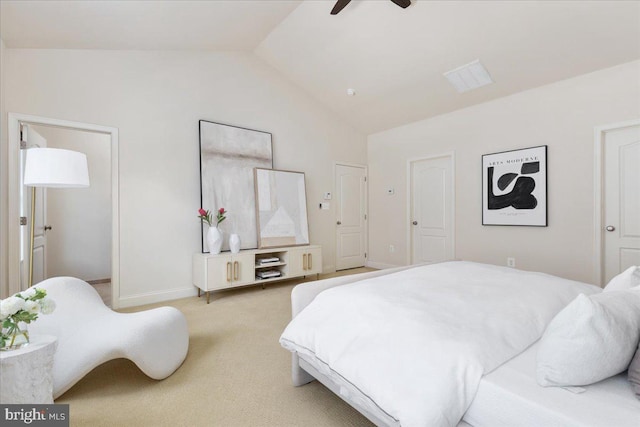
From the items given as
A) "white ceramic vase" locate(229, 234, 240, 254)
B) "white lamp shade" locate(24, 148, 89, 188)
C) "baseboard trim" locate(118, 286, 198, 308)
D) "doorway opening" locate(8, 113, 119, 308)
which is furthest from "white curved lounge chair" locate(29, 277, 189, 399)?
"white ceramic vase" locate(229, 234, 240, 254)

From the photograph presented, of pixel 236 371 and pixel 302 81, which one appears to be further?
pixel 302 81

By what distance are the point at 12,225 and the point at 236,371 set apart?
2580mm

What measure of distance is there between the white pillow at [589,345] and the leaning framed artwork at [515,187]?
3.18 metres

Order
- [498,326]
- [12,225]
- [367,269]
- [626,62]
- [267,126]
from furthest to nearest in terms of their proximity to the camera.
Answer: [367,269] → [267,126] → [626,62] → [12,225] → [498,326]

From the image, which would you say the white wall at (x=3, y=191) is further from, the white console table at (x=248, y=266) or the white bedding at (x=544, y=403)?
the white bedding at (x=544, y=403)

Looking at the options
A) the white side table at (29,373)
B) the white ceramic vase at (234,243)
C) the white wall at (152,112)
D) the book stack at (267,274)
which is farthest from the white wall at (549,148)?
the white side table at (29,373)

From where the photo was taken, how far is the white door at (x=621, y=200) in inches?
A: 122

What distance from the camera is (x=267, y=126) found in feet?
15.0

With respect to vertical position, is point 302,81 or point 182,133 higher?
point 302,81

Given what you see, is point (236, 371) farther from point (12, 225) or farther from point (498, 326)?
point (12, 225)

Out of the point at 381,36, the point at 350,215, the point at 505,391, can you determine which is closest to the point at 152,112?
the point at 381,36

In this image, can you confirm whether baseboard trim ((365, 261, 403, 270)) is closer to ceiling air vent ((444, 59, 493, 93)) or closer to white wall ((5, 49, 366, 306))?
ceiling air vent ((444, 59, 493, 93))

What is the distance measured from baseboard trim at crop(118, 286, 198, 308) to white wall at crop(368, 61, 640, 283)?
334 cm

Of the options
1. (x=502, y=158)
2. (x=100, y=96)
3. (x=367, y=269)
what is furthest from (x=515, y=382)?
(x=367, y=269)
